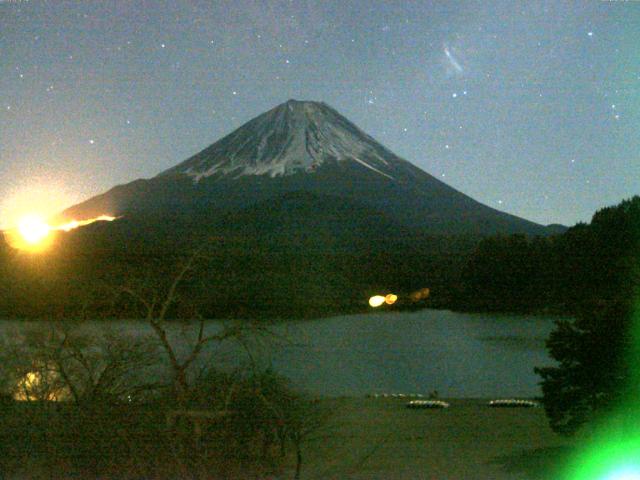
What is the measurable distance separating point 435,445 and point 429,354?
25.6 feet

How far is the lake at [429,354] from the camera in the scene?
12742 millimetres

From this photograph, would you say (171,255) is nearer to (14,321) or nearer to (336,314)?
(14,321)

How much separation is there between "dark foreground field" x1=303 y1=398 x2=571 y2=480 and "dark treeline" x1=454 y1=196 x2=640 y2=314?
1.90 meters

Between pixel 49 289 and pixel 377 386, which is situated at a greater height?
pixel 49 289

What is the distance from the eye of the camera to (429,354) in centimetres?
1580

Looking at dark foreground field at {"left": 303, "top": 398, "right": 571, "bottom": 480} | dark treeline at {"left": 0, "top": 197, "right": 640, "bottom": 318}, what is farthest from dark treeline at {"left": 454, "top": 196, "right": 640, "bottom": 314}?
dark foreground field at {"left": 303, "top": 398, "right": 571, "bottom": 480}

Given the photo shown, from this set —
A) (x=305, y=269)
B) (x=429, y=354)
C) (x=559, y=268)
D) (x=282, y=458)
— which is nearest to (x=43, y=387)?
(x=282, y=458)

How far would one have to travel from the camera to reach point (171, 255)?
22.1ft

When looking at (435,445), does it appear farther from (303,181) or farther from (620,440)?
(303,181)

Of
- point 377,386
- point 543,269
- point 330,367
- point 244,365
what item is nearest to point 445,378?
point 377,386

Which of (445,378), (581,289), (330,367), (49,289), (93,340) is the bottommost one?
(445,378)

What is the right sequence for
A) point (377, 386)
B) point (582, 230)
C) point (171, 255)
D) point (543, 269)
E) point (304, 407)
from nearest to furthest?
point (304, 407), point (171, 255), point (582, 230), point (543, 269), point (377, 386)

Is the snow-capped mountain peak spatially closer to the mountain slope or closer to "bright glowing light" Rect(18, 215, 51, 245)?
the mountain slope

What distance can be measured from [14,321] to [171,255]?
182cm
